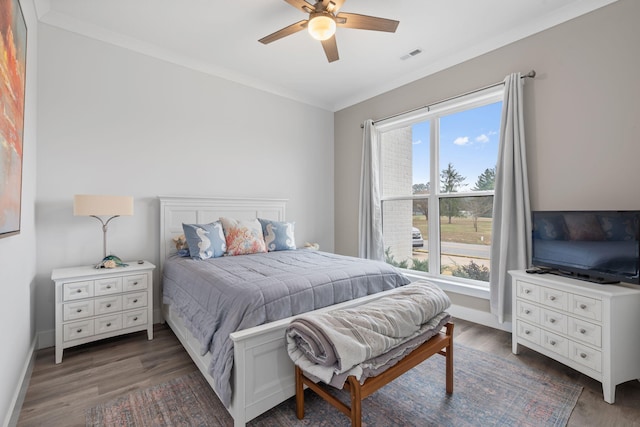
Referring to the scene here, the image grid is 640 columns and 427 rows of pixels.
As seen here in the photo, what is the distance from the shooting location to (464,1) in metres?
2.46

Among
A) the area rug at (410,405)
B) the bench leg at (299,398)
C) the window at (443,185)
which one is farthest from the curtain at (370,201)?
the bench leg at (299,398)

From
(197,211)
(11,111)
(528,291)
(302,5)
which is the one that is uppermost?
(302,5)

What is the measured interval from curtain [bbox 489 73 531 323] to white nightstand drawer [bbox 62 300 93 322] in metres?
3.66

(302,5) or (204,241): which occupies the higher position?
(302,5)

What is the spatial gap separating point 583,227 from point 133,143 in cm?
408

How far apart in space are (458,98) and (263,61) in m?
2.26

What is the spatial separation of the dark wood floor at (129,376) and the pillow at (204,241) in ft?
2.70

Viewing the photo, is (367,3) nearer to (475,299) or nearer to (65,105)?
(65,105)

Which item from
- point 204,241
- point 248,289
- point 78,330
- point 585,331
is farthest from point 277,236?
point 585,331

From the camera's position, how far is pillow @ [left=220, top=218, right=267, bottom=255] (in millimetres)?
3055

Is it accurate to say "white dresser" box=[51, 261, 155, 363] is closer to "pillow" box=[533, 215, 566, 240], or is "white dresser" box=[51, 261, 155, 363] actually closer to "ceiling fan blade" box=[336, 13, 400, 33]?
"ceiling fan blade" box=[336, 13, 400, 33]

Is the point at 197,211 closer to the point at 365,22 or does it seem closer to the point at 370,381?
the point at 365,22

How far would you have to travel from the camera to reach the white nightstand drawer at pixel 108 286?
2475 millimetres

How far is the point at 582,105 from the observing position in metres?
2.46
